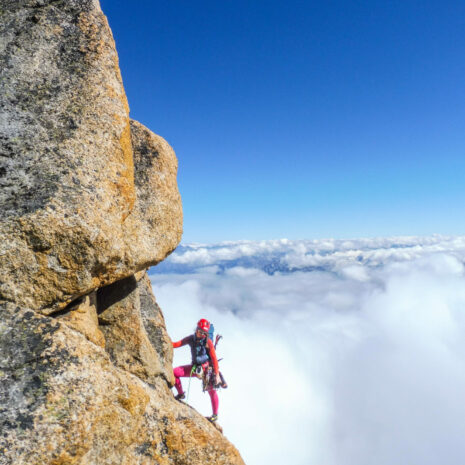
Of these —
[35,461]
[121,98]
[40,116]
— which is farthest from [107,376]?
[121,98]

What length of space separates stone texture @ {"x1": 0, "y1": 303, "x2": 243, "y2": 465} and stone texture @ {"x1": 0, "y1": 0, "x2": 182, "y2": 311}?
1.23 meters

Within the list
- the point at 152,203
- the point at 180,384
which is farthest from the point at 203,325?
the point at 152,203

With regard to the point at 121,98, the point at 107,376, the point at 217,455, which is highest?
the point at 121,98

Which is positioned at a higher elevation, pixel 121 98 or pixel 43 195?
pixel 121 98

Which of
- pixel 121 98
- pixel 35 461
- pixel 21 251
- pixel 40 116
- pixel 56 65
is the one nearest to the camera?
pixel 35 461

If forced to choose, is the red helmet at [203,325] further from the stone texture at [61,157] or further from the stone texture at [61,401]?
the stone texture at [61,401]

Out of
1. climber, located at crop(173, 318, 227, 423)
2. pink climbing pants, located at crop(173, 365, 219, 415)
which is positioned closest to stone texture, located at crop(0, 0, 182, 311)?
climber, located at crop(173, 318, 227, 423)

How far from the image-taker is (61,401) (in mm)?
7621

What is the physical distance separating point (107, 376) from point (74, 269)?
10.7 ft

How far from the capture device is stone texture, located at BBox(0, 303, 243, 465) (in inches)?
278

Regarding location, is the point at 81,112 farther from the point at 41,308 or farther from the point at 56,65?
the point at 41,308

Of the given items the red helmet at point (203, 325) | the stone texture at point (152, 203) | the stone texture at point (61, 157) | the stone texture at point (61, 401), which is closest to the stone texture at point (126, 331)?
the stone texture at point (152, 203)

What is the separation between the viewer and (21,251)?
28.4 feet

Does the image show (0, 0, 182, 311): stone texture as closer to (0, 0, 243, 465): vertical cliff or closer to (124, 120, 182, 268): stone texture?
(0, 0, 243, 465): vertical cliff
